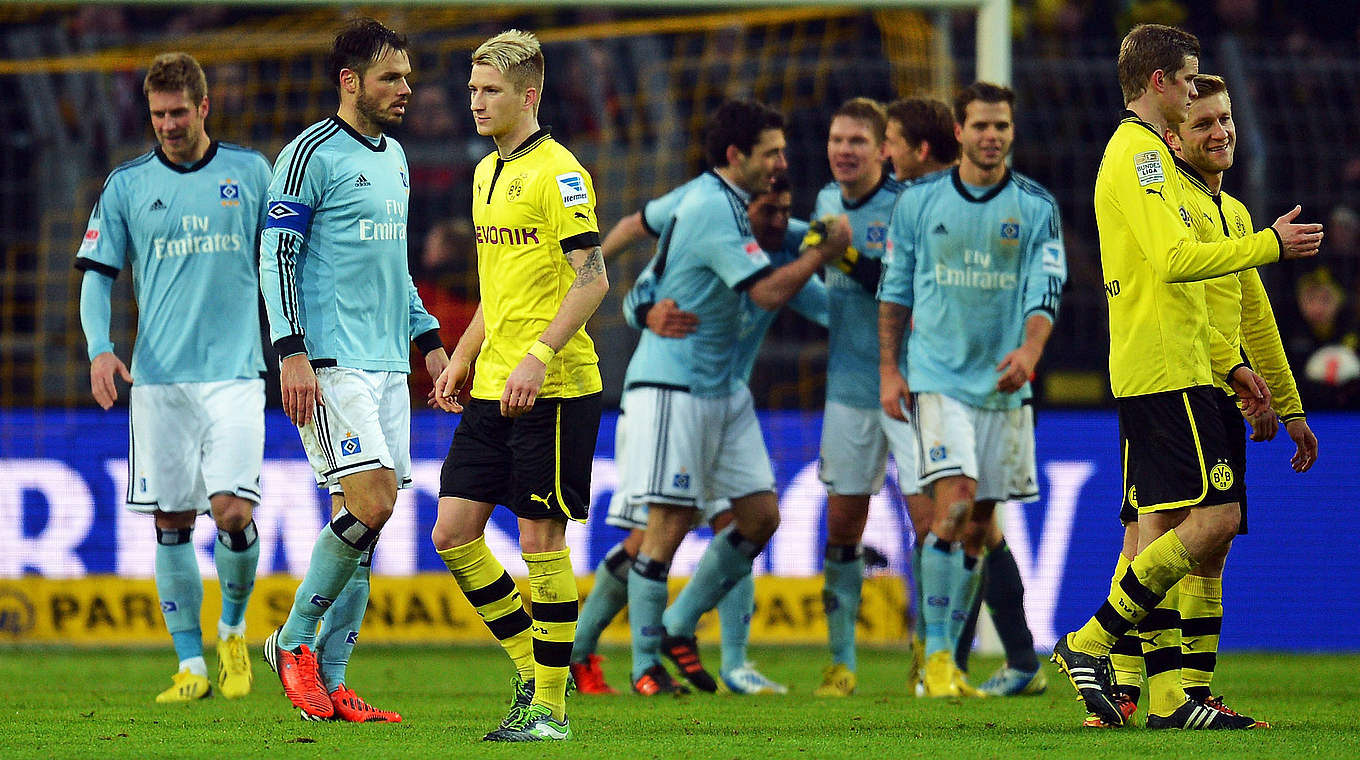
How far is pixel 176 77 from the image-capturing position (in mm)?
6691

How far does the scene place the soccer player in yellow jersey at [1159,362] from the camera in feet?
17.2

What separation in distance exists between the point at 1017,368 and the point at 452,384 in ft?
8.40

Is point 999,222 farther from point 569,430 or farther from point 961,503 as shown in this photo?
point 569,430

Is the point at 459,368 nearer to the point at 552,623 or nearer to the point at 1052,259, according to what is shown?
the point at 552,623

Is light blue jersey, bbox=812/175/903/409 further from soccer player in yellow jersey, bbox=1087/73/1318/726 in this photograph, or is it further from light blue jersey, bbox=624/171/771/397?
soccer player in yellow jersey, bbox=1087/73/1318/726

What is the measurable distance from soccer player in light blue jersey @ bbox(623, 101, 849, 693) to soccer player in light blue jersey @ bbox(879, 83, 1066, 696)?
0.69 meters

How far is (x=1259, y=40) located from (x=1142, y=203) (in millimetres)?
8943

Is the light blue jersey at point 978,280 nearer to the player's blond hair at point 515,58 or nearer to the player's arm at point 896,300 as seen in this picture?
the player's arm at point 896,300

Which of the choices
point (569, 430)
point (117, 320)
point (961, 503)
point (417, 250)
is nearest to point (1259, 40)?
point (417, 250)

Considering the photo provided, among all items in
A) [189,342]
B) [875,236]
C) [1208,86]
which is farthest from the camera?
[875,236]

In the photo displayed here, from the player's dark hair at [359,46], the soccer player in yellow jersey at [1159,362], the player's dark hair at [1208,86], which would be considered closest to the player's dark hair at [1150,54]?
the soccer player in yellow jersey at [1159,362]

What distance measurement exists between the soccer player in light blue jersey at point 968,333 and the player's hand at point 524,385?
2477mm

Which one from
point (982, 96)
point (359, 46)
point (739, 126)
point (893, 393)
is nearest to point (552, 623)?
point (359, 46)

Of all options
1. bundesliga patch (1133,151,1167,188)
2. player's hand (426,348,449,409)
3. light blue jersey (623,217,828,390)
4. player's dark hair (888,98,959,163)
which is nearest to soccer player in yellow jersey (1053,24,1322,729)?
bundesliga patch (1133,151,1167,188)
